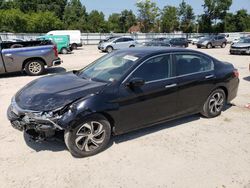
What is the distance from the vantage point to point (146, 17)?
189 feet

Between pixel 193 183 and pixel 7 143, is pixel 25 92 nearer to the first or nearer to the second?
pixel 7 143

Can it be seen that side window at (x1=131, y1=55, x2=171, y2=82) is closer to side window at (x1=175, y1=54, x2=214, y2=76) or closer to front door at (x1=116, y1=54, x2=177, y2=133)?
front door at (x1=116, y1=54, x2=177, y2=133)

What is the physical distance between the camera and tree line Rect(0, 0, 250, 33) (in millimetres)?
57706

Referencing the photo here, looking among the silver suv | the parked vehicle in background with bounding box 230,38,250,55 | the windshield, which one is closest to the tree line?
the silver suv

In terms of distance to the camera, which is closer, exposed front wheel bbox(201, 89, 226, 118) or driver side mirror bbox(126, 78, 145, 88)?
driver side mirror bbox(126, 78, 145, 88)

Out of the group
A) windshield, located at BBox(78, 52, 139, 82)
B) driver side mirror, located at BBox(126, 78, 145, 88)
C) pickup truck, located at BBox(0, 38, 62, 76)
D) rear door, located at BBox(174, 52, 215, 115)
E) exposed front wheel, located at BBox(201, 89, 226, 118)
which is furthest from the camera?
pickup truck, located at BBox(0, 38, 62, 76)

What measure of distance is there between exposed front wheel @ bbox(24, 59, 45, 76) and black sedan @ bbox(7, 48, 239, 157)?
6524 mm

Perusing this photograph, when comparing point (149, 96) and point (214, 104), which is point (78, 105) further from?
point (214, 104)

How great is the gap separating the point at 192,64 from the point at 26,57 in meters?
7.83

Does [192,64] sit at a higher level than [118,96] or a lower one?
higher

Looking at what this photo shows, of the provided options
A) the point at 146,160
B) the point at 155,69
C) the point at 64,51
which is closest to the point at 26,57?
the point at 155,69

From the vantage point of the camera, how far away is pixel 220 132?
4.90 metres

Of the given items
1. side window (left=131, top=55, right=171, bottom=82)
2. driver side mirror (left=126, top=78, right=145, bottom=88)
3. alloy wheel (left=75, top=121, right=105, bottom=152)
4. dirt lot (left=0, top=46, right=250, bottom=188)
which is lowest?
dirt lot (left=0, top=46, right=250, bottom=188)

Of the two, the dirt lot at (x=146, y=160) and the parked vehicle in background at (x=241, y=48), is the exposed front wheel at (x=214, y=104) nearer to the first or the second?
the dirt lot at (x=146, y=160)
